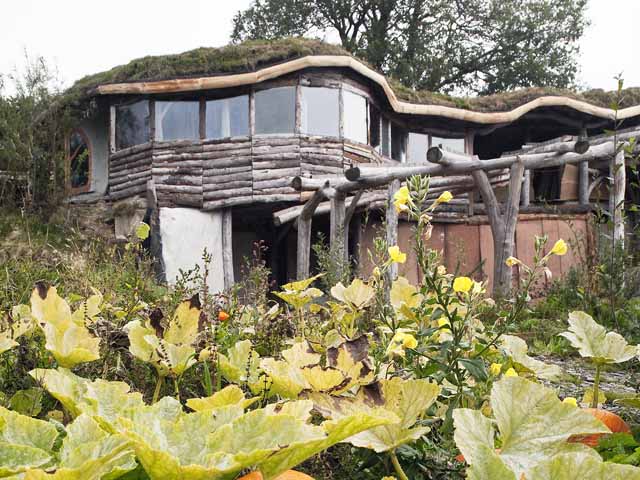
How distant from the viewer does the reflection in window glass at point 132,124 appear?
12.8 meters

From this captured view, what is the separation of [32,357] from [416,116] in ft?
43.6

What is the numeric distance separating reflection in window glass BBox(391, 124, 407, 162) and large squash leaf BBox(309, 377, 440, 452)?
14.1 metres

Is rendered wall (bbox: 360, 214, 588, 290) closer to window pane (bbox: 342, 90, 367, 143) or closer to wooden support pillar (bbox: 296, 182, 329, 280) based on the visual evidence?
wooden support pillar (bbox: 296, 182, 329, 280)

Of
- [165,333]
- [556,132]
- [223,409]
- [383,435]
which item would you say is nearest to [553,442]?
[383,435]

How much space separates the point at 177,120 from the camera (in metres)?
12.6

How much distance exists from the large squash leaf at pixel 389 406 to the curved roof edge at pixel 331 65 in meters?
11.0

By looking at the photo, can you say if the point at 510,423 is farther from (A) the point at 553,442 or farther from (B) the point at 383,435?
(B) the point at 383,435

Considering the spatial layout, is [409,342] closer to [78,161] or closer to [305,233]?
[305,233]

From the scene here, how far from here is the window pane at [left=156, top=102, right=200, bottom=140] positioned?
1247cm

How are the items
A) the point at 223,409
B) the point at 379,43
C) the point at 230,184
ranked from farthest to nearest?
the point at 379,43 < the point at 230,184 < the point at 223,409

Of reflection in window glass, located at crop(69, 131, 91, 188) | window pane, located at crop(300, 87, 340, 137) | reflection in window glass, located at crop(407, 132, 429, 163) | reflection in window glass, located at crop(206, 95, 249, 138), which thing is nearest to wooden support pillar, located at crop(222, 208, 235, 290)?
reflection in window glass, located at crop(206, 95, 249, 138)

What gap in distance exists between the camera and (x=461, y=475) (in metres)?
1.11

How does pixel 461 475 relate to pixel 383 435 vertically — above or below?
below

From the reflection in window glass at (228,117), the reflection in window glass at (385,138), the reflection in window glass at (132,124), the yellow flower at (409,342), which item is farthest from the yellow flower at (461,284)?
the reflection in window glass at (385,138)
